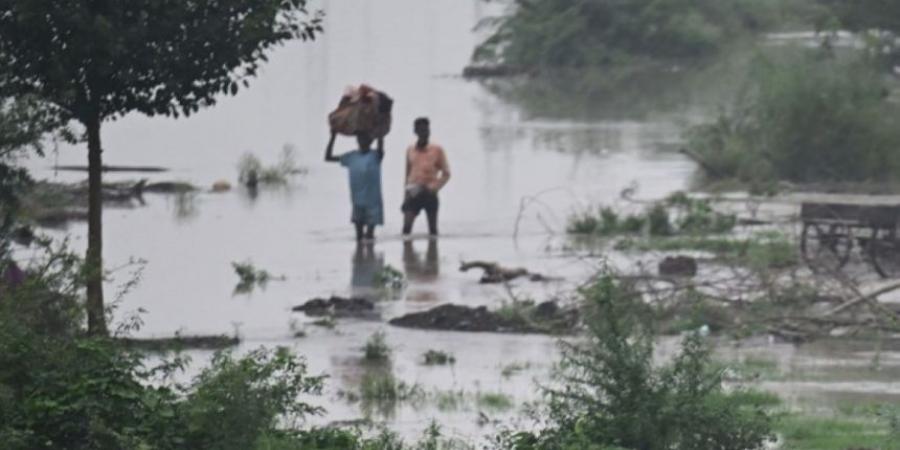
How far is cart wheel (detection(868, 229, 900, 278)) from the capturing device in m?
21.2

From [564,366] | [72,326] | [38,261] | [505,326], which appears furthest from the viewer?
[505,326]

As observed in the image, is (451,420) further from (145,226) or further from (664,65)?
(664,65)

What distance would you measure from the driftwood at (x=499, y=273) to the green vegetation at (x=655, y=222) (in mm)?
3193

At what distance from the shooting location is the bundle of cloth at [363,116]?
24.5 meters

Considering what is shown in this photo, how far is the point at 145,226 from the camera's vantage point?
28250 mm

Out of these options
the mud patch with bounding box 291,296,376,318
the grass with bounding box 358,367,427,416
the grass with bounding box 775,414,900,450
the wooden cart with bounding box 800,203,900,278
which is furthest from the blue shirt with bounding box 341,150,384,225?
the grass with bounding box 775,414,900,450

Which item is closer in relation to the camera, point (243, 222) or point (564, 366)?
point (564, 366)

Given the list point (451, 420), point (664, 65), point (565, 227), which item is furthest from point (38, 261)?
point (664, 65)

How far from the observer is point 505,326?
62.1 ft

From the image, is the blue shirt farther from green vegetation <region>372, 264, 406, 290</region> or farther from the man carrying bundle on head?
green vegetation <region>372, 264, 406, 290</region>

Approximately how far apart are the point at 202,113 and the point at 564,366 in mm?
40476

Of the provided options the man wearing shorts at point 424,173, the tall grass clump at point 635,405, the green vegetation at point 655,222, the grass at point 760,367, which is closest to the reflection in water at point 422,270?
the man wearing shorts at point 424,173

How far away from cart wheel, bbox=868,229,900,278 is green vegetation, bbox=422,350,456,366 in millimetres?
5431

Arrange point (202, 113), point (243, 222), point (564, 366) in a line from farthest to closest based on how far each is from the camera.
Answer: point (202, 113)
point (243, 222)
point (564, 366)
